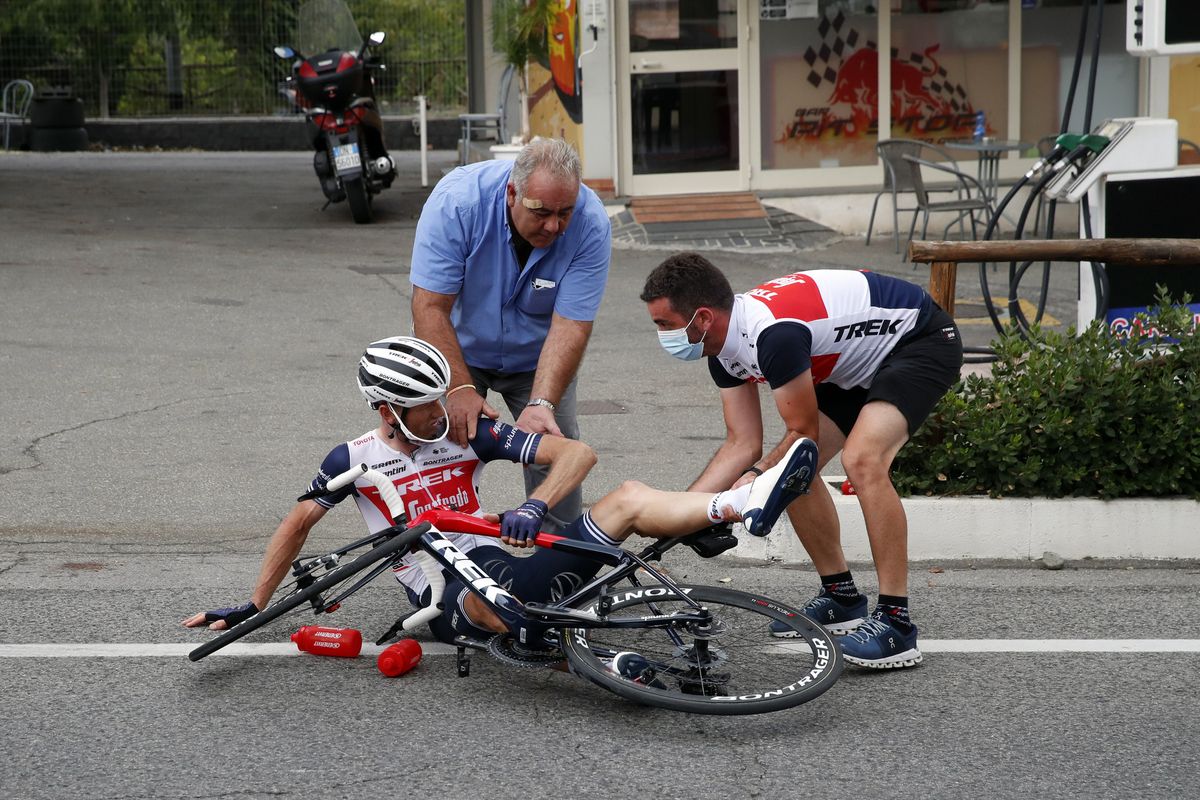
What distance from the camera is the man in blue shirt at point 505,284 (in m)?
5.05

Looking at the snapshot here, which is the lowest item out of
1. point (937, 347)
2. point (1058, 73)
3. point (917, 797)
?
point (917, 797)

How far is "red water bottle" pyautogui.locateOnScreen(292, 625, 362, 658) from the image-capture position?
4.79m

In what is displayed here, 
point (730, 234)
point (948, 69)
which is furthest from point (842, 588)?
point (948, 69)

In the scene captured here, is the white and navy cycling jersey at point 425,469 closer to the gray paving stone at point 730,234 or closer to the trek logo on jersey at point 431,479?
the trek logo on jersey at point 431,479

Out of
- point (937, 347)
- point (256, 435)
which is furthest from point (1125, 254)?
point (256, 435)

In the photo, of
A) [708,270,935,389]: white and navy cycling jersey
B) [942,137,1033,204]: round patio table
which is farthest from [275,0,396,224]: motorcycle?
[708,270,935,389]: white and navy cycling jersey

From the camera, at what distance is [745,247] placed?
1373 cm

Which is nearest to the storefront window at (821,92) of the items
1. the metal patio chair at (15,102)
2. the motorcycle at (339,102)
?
the motorcycle at (339,102)

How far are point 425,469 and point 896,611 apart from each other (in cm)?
163

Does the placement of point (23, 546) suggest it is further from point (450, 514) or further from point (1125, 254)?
point (1125, 254)

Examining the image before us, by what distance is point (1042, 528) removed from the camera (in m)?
5.82

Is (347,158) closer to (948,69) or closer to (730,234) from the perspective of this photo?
(730,234)

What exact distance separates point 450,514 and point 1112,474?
115 inches

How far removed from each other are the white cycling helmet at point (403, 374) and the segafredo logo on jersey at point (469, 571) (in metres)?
0.47
